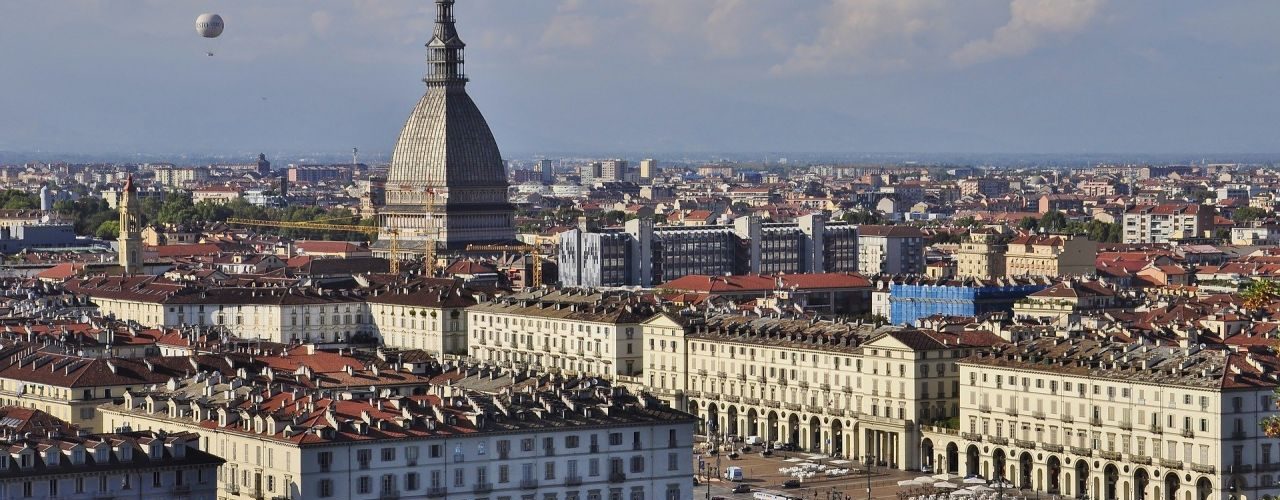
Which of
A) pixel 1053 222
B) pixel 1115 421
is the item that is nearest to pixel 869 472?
pixel 1115 421

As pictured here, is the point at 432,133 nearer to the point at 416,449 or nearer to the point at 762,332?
the point at 762,332

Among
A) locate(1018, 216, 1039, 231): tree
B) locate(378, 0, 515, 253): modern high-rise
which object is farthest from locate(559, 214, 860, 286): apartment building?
locate(1018, 216, 1039, 231): tree

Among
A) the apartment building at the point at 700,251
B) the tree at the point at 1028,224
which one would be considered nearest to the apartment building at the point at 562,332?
the apartment building at the point at 700,251

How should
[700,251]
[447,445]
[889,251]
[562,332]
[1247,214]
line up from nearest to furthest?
[447,445], [562,332], [700,251], [889,251], [1247,214]

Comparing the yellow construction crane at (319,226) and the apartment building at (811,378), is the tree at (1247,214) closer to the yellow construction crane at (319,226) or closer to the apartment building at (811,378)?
the yellow construction crane at (319,226)

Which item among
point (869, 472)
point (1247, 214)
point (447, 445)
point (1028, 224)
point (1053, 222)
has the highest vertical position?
point (447, 445)

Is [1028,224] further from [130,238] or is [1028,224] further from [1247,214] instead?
[130,238]

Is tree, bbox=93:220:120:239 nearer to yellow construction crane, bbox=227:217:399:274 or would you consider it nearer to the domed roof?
yellow construction crane, bbox=227:217:399:274
